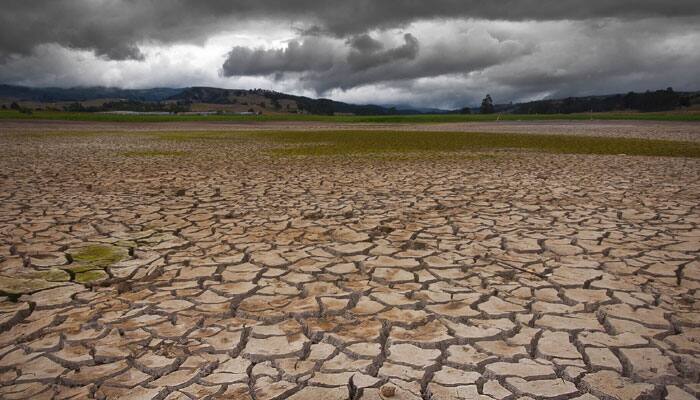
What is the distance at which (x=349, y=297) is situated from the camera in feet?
10.3

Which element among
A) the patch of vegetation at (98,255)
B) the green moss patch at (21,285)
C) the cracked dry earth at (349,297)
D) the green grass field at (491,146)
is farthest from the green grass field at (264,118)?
the green moss patch at (21,285)

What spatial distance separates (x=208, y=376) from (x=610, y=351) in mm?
2136

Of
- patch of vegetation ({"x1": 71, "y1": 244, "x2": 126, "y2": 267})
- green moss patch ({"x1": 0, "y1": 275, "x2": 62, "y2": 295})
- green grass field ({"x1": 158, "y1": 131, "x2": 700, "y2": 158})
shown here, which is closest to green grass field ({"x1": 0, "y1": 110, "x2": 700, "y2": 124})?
green grass field ({"x1": 158, "y1": 131, "x2": 700, "y2": 158})

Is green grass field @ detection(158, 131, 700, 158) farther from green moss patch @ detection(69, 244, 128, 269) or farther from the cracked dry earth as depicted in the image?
green moss patch @ detection(69, 244, 128, 269)

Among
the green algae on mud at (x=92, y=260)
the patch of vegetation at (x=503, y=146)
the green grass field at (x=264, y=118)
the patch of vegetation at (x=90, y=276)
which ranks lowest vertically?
the patch of vegetation at (x=90, y=276)

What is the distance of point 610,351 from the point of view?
7.92ft

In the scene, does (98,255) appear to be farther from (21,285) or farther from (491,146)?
(491,146)

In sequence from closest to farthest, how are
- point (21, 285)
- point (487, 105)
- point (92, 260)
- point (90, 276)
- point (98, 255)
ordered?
point (21, 285)
point (90, 276)
point (92, 260)
point (98, 255)
point (487, 105)

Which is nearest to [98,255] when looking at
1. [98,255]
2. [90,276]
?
[98,255]

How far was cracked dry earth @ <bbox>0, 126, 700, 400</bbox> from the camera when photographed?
2182 millimetres

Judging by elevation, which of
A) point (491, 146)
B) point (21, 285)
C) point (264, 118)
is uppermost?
point (264, 118)

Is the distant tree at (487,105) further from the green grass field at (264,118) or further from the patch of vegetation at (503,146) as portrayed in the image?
the patch of vegetation at (503,146)

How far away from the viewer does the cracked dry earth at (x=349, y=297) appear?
218 cm

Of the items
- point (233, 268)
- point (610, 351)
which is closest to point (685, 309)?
point (610, 351)
